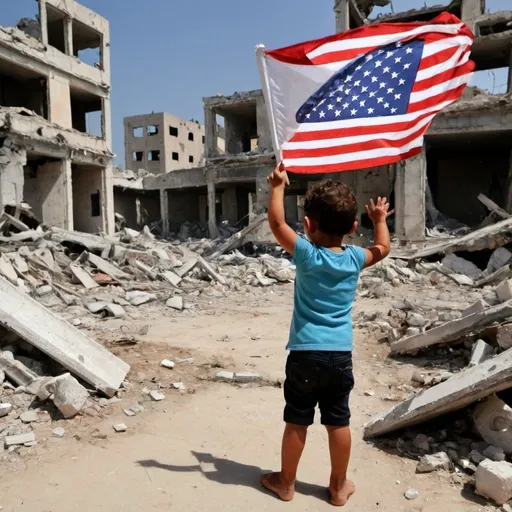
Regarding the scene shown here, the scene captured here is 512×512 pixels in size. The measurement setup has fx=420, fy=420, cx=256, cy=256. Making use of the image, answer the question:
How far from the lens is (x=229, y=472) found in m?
2.56

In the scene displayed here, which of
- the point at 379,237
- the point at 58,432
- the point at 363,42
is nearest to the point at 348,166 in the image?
the point at 379,237

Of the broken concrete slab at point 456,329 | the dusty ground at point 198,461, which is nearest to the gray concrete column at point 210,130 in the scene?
the broken concrete slab at point 456,329

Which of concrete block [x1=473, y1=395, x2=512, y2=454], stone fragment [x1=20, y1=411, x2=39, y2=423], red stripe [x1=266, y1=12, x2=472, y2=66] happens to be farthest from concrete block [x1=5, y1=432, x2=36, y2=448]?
red stripe [x1=266, y1=12, x2=472, y2=66]

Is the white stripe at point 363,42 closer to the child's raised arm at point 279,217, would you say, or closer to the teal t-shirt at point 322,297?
the child's raised arm at point 279,217

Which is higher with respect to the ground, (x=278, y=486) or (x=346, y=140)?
(x=346, y=140)

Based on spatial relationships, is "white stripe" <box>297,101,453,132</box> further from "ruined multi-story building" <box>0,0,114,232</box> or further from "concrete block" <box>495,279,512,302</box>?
"ruined multi-story building" <box>0,0,114,232</box>

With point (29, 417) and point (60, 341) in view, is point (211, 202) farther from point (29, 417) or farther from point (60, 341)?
point (29, 417)

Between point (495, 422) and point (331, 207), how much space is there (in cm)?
184

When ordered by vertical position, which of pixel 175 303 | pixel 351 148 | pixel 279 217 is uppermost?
pixel 351 148

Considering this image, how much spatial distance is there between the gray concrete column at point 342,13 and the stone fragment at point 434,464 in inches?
743

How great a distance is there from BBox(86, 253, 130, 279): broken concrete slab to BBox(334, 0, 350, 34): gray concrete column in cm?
1416

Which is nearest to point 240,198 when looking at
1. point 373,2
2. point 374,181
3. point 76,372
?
point 374,181

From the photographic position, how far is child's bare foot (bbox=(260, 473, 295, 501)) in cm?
225

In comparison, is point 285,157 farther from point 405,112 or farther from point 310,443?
point 310,443
